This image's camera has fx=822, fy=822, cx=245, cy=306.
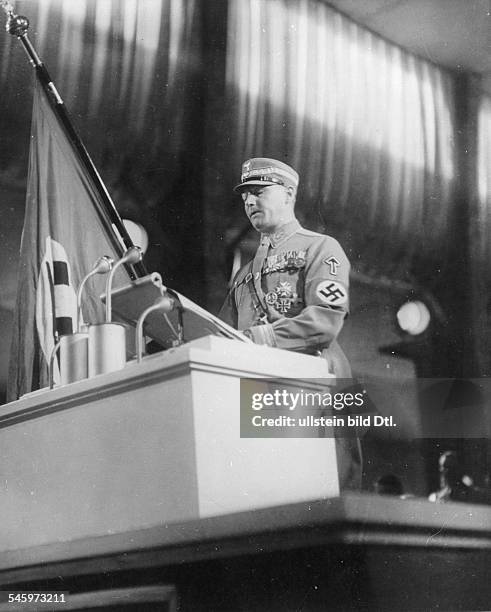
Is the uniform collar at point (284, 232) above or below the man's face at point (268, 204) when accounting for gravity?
below

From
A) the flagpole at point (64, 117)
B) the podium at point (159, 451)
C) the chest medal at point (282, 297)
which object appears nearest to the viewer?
the podium at point (159, 451)

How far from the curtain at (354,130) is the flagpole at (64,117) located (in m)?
0.42

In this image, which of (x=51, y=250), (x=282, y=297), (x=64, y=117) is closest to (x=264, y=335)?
(x=282, y=297)

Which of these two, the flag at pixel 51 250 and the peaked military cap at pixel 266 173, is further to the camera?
the flag at pixel 51 250

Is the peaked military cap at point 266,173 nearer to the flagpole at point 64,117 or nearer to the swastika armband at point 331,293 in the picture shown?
the swastika armband at point 331,293

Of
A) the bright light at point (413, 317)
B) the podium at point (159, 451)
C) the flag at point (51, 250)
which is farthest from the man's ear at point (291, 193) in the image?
the podium at point (159, 451)

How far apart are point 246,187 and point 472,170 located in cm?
64

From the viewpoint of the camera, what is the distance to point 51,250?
105 inches

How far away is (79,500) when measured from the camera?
1.65m

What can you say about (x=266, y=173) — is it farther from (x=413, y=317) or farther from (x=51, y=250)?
(x=51, y=250)

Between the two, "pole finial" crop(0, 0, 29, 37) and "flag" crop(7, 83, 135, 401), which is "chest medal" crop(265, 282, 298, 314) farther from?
"pole finial" crop(0, 0, 29, 37)

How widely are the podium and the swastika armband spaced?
430mm

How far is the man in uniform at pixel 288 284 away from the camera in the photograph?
2.14 meters

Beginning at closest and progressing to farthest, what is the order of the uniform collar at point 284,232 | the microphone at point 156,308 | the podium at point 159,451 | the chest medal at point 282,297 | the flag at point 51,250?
the podium at point 159,451, the microphone at point 156,308, the chest medal at point 282,297, the uniform collar at point 284,232, the flag at point 51,250
